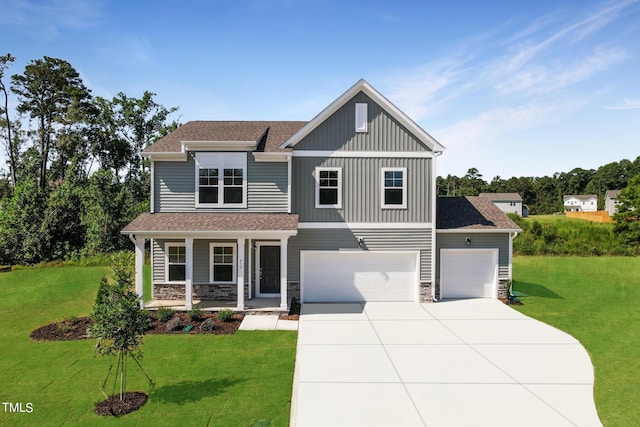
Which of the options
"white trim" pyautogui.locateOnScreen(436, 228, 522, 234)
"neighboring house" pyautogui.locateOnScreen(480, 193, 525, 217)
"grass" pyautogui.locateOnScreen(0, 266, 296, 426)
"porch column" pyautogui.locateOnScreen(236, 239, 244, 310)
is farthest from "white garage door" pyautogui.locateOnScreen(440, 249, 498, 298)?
"neighboring house" pyautogui.locateOnScreen(480, 193, 525, 217)

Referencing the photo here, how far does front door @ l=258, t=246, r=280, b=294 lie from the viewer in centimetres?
1493

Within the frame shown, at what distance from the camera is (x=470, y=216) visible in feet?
51.4

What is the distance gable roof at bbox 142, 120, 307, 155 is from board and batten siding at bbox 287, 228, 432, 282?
11.8 feet

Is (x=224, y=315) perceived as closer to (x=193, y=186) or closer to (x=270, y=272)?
(x=270, y=272)

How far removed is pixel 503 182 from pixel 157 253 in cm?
9359

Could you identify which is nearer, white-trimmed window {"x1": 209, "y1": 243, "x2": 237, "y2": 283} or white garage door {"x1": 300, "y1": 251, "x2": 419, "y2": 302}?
white garage door {"x1": 300, "y1": 251, "x2": 419, "y2": 302}

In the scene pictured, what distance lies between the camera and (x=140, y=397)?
704cm

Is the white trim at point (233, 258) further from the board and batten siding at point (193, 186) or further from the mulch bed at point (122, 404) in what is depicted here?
the mulch bed at point (122, 404)

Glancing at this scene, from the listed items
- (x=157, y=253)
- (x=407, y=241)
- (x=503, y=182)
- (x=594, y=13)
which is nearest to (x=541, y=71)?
(x=594, y=13)

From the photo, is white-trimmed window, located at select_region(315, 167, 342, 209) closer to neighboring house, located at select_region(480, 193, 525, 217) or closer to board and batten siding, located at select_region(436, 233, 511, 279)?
board and batten siding, located at select_region(436, 233, 511, 279)

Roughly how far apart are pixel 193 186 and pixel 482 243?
38.4 feet

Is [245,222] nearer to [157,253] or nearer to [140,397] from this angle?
[157,253]

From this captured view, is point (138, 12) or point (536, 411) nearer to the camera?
point (536, 411)

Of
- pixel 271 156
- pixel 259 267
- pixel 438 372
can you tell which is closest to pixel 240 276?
pixel 259 267
